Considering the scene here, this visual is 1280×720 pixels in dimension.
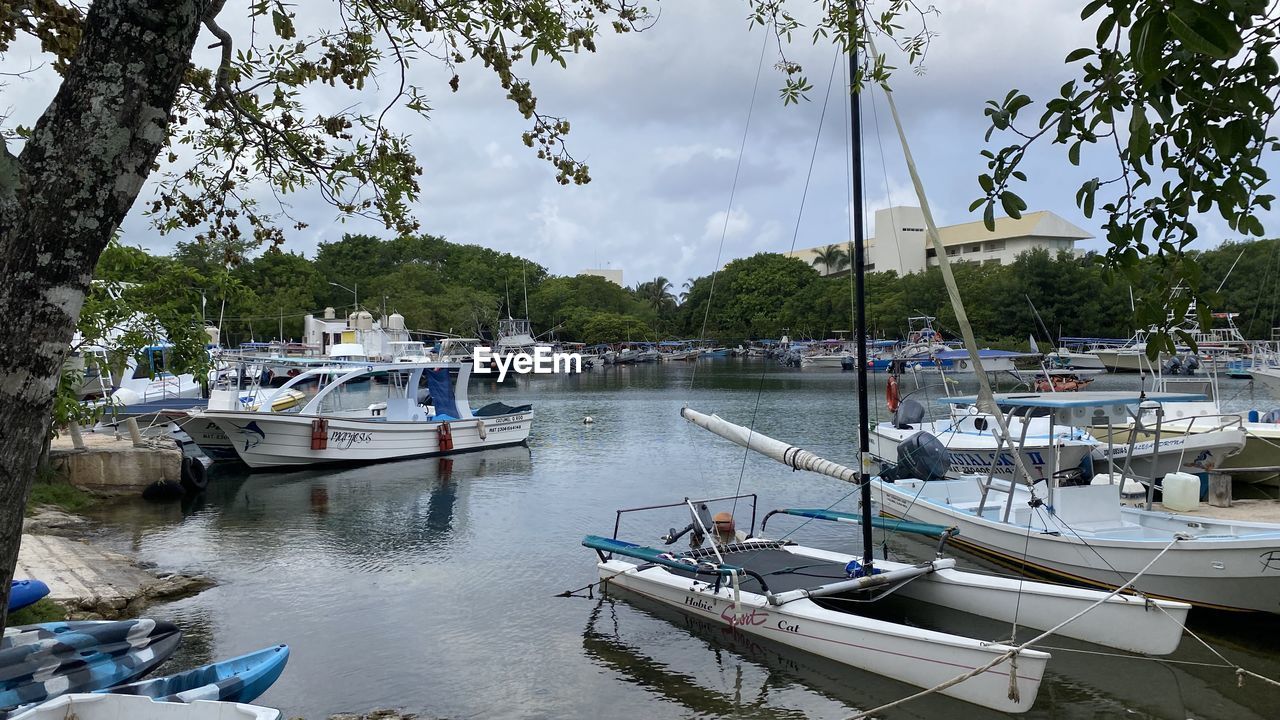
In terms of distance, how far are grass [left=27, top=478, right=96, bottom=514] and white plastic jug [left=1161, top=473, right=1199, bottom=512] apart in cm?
2076

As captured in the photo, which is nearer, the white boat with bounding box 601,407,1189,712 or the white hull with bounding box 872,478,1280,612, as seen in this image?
the white boat with bounding box 601,407,1189,712

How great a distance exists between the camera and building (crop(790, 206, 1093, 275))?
320 ft

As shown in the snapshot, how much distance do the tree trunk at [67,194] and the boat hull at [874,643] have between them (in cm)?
840

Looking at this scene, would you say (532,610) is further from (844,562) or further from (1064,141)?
(1064,141)

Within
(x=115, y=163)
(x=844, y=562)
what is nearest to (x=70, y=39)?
(x=115, y=163)

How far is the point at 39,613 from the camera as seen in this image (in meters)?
10.4

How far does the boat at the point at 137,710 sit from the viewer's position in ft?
18.4

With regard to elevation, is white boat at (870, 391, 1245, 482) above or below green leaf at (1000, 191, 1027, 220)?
below

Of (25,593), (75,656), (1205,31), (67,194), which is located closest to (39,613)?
(25,593)

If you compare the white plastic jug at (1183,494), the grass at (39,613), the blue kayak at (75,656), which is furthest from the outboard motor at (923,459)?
the grass at (39,613)

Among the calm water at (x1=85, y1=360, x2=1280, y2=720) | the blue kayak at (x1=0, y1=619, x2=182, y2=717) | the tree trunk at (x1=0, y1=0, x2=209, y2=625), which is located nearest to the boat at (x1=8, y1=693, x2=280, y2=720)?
the blue kayak at (x1=0, y1=619, x2=182, y2=717)

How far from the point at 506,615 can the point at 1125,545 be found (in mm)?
8526

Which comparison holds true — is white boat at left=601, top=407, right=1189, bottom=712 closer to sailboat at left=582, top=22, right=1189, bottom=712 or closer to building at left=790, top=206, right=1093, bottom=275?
sailboat at left=582, top=22, right=1189, bottom=712

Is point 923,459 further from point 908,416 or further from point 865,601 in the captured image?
point 908,416
